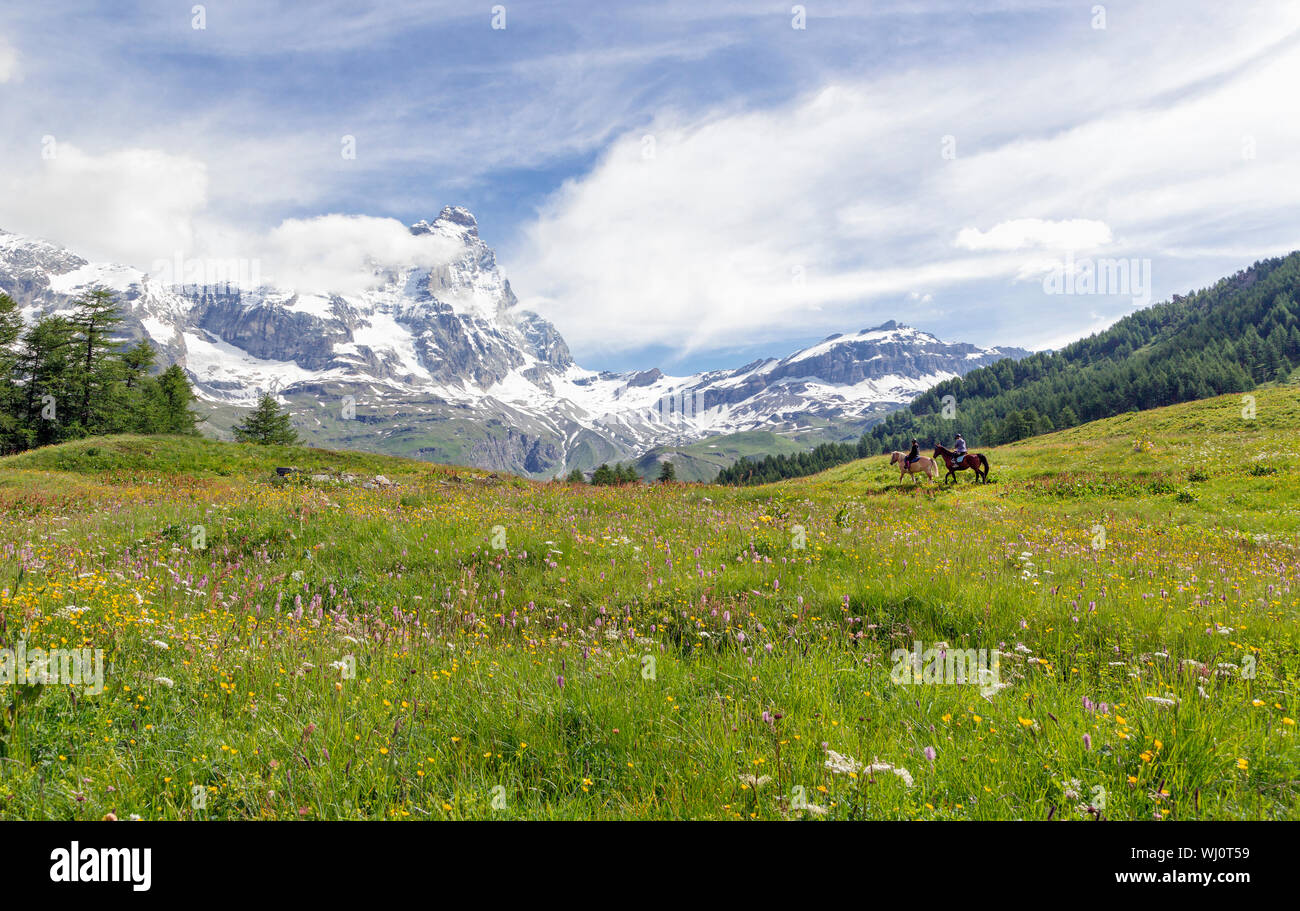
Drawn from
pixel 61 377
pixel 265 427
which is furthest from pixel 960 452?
pixel 265 427

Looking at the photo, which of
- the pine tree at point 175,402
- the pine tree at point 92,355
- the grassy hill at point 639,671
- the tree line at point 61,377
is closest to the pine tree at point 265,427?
the pine tree at point 175,402

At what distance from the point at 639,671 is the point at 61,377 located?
71.6 meters

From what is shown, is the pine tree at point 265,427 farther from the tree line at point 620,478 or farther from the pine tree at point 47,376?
the tree line at point 620,478

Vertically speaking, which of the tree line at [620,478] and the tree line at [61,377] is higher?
the tree line at [61,377]

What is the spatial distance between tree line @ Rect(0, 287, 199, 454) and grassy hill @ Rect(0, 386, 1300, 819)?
187ft

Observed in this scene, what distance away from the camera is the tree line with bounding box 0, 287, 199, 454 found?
49938 millimetres

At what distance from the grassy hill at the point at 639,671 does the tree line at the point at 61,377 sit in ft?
187

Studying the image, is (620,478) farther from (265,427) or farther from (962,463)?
(265,427)

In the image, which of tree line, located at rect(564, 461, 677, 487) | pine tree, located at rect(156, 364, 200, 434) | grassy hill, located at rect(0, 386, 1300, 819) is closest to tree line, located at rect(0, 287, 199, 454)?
pine tree, located at rect(156, 364, 200, 434)

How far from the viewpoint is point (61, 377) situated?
51281mm

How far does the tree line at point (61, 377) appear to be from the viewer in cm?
4994
